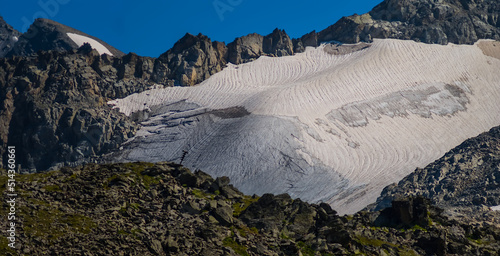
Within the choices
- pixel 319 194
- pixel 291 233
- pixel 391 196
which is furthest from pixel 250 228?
pixel 319 194

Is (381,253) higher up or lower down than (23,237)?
lower down

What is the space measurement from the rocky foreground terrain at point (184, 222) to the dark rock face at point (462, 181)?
208 feet

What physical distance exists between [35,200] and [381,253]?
29339 millimetres

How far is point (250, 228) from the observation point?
64688 mm

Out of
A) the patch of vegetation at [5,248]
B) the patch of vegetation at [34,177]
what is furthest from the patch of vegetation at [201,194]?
the patch of vegetation at [5,248]

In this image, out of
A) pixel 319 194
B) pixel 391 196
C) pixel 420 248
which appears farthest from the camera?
pixel 319 194

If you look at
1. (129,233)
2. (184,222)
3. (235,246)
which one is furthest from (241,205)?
(129,233)

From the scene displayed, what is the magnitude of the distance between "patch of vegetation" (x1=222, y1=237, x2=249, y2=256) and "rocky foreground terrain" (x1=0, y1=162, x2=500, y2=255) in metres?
0.08

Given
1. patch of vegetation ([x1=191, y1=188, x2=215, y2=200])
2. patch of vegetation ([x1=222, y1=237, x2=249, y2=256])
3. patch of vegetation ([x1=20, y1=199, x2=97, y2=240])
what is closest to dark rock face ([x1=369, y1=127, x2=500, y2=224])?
patch of vegetation ([x1=191, y1=188, x2=215, y2=200])

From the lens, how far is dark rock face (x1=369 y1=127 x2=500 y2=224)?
14565 centimetres

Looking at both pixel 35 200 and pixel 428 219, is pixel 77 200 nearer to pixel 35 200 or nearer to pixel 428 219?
pixel 35 200

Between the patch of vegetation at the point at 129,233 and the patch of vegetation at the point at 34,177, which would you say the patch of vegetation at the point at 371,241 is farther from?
the patch of vegetation at the point at 34,177

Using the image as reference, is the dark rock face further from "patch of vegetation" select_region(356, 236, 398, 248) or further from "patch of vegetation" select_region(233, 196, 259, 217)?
"patch of vegetation" select_region(233, 196, 259, 217)

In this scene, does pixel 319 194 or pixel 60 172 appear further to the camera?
pixel 319 194
